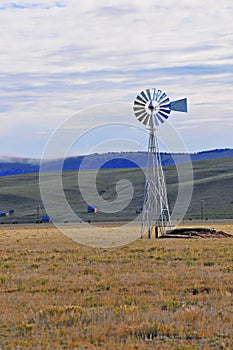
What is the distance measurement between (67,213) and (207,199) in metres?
23.0

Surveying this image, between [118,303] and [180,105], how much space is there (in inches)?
924

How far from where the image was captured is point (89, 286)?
1659 cm

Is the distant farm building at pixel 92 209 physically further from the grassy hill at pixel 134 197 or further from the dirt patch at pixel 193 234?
the dirt patch at pixel 193 234

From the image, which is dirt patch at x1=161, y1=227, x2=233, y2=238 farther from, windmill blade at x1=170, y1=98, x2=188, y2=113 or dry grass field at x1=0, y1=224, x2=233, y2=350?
dry grass field at x1=0, y1=224, x2=233, y2=350

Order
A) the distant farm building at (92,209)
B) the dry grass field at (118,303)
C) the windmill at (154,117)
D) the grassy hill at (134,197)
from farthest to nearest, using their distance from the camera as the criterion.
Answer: the distant farm building at (92,209) < the grassy hill at (134,197) < the windmill at (154,117) < the dry grass field at (118,303)

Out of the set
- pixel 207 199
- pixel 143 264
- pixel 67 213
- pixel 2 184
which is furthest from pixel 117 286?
pixel 2 184

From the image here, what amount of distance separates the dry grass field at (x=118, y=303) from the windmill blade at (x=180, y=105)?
13874 mm

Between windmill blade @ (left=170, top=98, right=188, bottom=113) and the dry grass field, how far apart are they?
1387cm

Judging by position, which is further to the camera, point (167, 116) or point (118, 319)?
point (167, 116)

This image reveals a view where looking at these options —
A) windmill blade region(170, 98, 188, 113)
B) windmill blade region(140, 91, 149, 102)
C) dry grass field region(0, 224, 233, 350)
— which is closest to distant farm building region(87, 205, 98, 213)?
windmill blade region(140, 91, 149, 102)

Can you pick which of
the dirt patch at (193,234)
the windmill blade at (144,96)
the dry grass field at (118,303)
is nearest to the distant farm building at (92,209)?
the dirt patch at (193,234)

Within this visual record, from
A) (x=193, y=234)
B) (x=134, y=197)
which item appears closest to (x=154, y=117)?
(x=193, y=234)

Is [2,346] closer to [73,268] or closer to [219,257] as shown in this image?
[73,268]

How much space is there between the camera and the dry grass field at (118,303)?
10.7 metres
